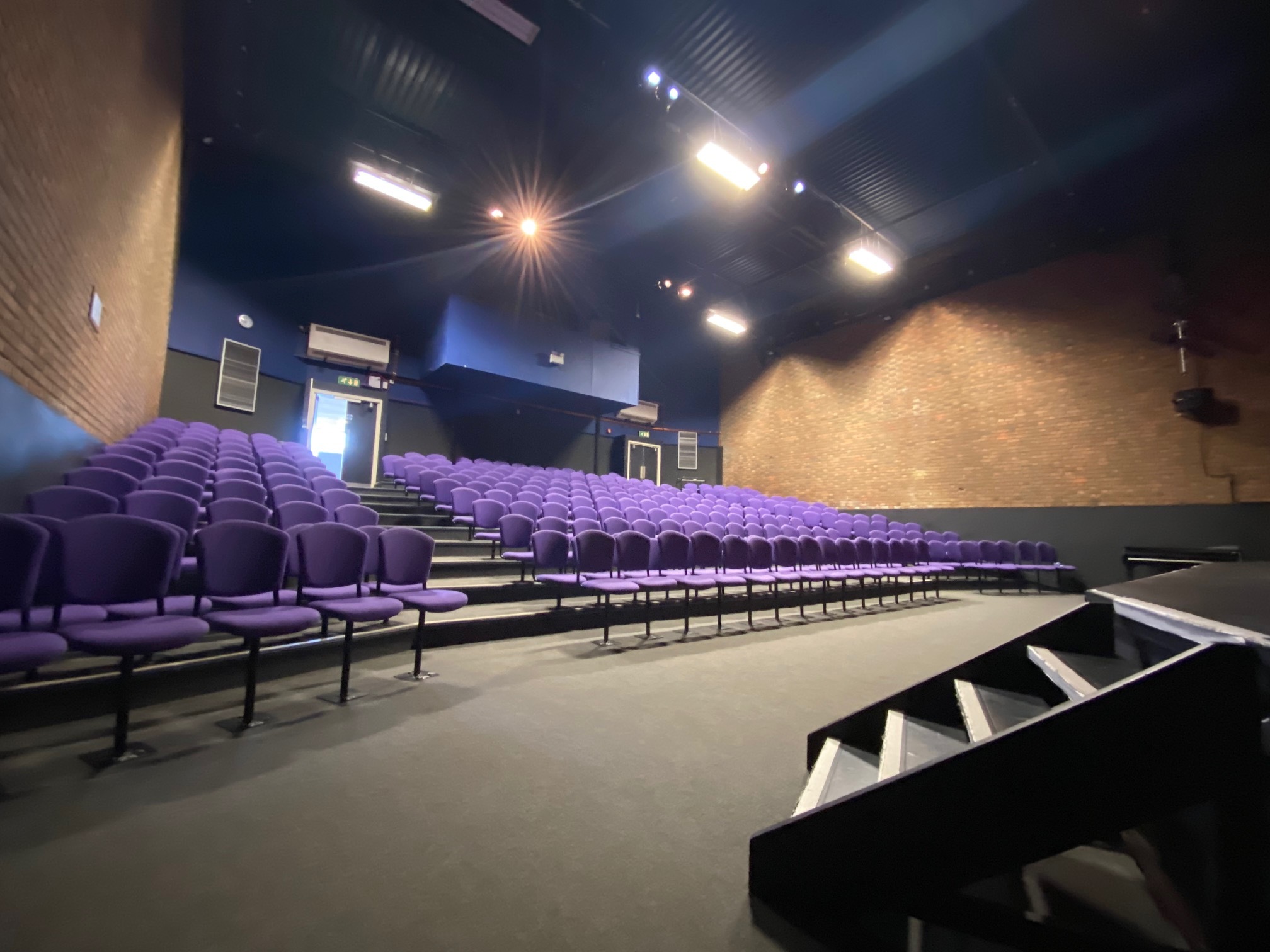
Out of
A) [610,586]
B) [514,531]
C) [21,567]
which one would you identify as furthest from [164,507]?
[610,586]

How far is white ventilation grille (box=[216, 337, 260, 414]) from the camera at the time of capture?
26.8ft

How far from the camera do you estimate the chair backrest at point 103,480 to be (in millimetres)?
3227

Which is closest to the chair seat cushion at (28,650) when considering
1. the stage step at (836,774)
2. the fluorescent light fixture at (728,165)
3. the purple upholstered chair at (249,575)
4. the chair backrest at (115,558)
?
the chair backrest at (115,558)

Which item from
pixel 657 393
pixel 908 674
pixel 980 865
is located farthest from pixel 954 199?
pixel 980 865

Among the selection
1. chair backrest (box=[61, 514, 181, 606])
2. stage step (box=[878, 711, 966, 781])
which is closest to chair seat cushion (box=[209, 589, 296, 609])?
chair backrest (box=[61, 514, 181, 606])

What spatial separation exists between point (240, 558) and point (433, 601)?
92 centimetres

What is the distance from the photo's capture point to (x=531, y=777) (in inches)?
71.0

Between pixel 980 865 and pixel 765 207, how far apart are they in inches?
374

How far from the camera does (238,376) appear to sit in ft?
27.4

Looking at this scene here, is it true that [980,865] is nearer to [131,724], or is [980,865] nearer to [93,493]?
[131,724]

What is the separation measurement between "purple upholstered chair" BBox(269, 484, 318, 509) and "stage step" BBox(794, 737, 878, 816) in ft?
13.5

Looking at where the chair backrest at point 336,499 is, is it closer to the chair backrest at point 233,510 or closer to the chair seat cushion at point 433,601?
the chair backrest at point 233,510

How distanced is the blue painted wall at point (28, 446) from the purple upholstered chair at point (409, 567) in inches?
70.3

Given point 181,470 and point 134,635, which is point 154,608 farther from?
point 181,470
